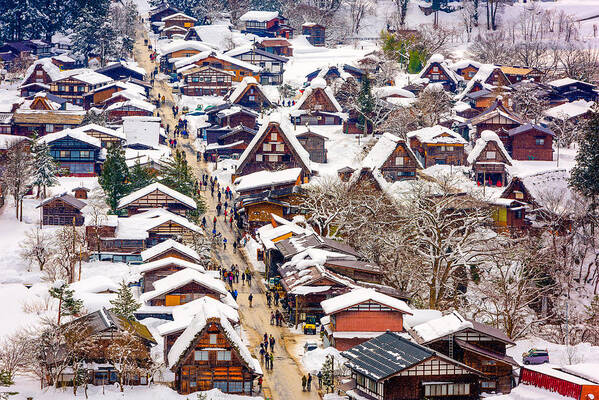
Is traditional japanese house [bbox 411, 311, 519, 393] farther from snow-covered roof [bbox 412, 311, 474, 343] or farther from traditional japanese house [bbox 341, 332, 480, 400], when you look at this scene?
traditional japanese house [bbox 341, 332, 480, 400]

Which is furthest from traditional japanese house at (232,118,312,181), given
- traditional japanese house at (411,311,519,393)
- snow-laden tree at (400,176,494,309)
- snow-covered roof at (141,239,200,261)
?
traditional japanese house at (411,311,519,393)

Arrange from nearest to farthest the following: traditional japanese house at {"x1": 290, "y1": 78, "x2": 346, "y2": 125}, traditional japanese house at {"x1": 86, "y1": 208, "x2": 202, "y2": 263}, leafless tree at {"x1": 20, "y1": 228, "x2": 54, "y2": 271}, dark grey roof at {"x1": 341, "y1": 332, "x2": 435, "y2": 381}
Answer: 1. dark grey roof at {"x1": 341, "y1": 332, "x2": 435, "y2": 381}
2. leafless tree at {"x1": 20, "y1": 228, "x2": 54, "y2": 271}
3. traditional japanese house at {"x1": 86, "y1": 208, "x2": 202, "y2": 263}
4. traditional japanese house at {"x1": 290, "y1": 78, "x2": 346, "y2": 125}

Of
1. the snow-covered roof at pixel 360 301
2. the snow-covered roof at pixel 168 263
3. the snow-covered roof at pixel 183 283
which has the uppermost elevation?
the snow-covered roof at pixel 168 263

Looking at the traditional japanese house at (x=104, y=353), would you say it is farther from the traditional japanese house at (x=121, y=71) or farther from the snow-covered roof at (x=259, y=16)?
the snow-covered roof at (x=259, y=16)

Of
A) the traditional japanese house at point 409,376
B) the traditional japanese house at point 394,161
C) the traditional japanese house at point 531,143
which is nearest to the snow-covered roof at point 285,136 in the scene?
the traditional japanese house at point 394,161

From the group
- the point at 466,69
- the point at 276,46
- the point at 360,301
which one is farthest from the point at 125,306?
the point at 276,46

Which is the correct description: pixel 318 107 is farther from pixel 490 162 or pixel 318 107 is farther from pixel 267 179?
pixel 267 179
